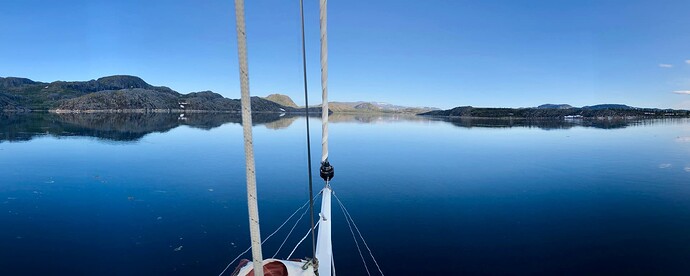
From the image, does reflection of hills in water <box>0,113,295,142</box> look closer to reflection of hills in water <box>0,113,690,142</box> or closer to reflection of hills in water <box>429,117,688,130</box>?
reflection of hills in water <box>0,113,690,142</box>

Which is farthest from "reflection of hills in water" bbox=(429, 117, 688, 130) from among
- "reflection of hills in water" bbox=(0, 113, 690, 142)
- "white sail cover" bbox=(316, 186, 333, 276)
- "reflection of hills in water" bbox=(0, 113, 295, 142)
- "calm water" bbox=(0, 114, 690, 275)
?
"white sail cover" bbox=(316, 186, 333, 276)

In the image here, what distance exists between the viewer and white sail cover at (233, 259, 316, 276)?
4052mm

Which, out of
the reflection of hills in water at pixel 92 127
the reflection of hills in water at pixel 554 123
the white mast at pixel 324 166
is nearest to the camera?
the white mast at pixel 324 166

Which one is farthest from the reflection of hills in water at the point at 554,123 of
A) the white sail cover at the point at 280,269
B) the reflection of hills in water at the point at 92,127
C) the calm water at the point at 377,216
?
the white sail cover at the point at 280,269

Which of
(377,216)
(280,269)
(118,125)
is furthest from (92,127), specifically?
(280,269)

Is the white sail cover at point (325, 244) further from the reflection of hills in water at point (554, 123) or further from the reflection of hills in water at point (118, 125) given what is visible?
the reflection of hills in water at point (554, 123)

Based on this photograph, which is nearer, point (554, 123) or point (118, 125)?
point (118, 125)

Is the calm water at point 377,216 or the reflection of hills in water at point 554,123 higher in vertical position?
the reflection of hills in water at point 554,123

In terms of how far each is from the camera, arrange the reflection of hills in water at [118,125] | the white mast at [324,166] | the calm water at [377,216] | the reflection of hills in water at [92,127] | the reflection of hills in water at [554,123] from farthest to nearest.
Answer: the reflection of hills in water at [554,123]
the reflection of hills in water at [118,125]
the reflection of hills in water at [92,127]
the calm water at [377,216]
the white mast at [324,166]

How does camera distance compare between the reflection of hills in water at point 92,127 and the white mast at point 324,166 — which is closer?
the white mast at point 324,166

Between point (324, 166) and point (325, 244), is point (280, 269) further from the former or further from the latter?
point (324, 166)

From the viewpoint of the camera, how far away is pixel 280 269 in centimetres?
418

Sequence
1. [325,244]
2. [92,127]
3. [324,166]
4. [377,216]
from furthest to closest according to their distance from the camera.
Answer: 1. [92,127]
2. [377,216]
3. [324,166]
4. [325,244]

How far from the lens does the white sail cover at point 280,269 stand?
160 inches
